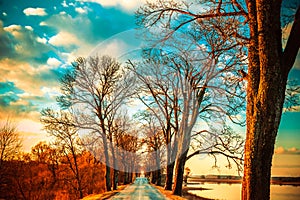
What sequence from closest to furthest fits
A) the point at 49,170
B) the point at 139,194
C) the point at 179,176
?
the point at 179,176, the point at 139,194, the point at 49,170

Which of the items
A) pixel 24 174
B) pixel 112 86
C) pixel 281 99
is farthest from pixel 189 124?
pixel 24 174

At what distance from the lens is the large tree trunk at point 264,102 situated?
655cm

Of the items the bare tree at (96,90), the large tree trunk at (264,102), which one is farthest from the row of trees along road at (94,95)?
the large tree trunk at (264,102)

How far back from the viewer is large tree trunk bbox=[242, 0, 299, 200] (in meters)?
6.55

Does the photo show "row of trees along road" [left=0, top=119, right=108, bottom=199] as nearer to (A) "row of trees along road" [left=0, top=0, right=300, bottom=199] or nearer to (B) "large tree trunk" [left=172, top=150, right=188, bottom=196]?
(A) "row of trees along road" [left=0, top=0, right=300, bottom=199]

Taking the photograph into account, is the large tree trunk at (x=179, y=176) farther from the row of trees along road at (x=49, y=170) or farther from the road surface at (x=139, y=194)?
the row of trees along road at (x=49, y=170)

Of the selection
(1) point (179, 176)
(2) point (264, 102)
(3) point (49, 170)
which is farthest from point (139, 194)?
(3) point (49, 170)

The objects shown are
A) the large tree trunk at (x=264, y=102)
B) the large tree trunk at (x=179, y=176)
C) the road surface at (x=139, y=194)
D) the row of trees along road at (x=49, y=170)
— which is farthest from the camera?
the row of trees along road at (x=49, y=170)

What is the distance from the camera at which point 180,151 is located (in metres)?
19.7

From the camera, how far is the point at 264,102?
670cm

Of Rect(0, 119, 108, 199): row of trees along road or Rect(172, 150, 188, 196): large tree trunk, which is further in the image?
Rect(0, 119, 108, 199): row of trees along road

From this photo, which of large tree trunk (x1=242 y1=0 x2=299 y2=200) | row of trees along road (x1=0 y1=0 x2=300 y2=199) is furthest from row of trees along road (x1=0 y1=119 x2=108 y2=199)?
large tree trunk (x1=242 y1=0 x2=299 y2=200)

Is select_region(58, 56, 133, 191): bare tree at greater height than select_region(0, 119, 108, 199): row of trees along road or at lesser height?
greater

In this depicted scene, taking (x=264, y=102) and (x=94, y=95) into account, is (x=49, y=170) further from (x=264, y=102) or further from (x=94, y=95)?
(x=264, y=102)
